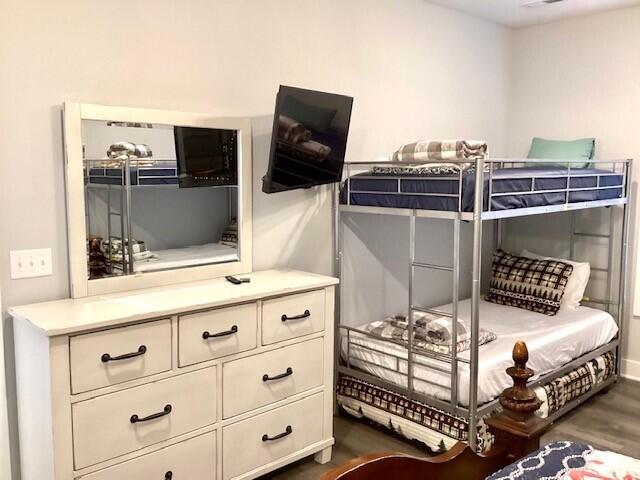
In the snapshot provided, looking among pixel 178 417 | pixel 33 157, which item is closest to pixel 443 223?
pixel 178 417

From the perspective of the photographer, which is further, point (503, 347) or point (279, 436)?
point (503, 347)

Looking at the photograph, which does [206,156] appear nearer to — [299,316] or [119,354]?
[299,316]

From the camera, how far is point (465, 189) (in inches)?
110

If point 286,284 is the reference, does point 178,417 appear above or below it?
below

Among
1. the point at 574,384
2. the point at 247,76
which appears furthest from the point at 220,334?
the point at 574,384

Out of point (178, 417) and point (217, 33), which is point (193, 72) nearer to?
point (217, 33)

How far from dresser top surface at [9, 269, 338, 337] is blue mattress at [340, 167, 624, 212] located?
1.96 feet

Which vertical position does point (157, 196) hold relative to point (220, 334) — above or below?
above

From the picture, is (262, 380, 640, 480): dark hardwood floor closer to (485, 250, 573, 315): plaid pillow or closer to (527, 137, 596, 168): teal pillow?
(485, 250, 573, 315): plaid pillow

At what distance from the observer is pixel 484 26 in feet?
14.3

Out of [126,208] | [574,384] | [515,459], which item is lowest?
[574,384]

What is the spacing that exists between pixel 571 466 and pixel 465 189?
149cm

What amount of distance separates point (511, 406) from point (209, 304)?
1.20m

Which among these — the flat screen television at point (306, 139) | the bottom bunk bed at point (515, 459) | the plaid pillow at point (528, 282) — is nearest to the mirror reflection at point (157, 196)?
the flat screen television at point (306, 139)
